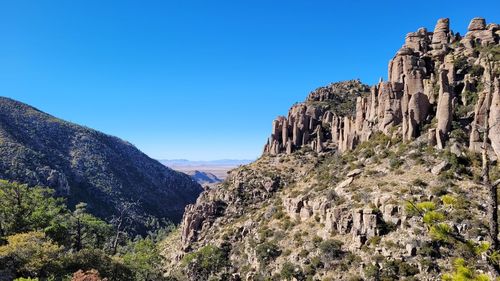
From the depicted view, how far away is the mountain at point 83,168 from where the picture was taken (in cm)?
11181

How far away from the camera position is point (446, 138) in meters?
45.0

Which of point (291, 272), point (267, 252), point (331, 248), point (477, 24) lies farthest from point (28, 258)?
point (477, 24)

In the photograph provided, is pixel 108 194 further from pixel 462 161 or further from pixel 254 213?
pixel 462 161

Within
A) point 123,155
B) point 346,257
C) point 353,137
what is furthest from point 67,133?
point 346,257

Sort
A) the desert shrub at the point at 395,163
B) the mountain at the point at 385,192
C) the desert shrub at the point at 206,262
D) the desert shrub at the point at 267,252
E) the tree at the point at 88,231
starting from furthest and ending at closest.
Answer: the desert shrub at the point at 206,262, the tree at the point at 88,231, the desert shrub at the point at 267,252, the desert shrub at the point at 395,163, the mountain at the point at 385,192

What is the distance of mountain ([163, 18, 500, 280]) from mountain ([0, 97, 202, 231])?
5576 centimetres

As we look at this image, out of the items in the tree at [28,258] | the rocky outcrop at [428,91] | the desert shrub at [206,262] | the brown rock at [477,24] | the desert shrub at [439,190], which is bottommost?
the desert shrub at [206,262]

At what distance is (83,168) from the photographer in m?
137

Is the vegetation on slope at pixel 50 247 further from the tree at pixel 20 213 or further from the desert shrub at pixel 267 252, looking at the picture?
the desert shrub at pixel 267 252

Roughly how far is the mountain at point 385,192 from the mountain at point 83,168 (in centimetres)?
5576

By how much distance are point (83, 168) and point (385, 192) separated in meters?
125

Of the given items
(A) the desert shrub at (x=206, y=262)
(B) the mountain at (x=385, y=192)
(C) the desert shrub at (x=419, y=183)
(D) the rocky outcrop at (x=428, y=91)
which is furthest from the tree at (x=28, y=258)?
(D) the rocky outcrop at (x=428, y=91)

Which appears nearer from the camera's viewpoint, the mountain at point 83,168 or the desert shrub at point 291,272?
the desert shrub at point 291,272

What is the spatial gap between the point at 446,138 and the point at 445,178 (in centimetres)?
718
